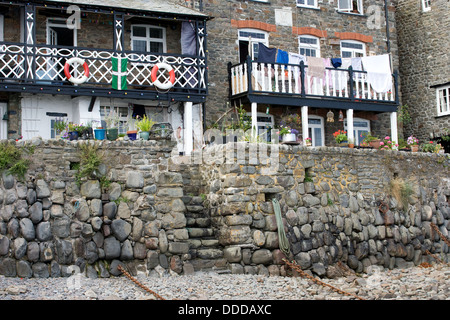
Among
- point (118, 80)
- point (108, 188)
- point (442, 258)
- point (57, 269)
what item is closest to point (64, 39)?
point (118, 80)

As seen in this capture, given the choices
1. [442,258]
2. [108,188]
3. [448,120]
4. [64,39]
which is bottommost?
[442,258]

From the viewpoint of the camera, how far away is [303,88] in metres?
19.8

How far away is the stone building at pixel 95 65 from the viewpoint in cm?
1703

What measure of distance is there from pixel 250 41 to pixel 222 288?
10.5m

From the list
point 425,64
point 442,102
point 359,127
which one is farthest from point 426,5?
point 359,127

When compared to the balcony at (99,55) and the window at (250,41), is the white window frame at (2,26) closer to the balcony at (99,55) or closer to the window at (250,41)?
the balcony at (99,55)

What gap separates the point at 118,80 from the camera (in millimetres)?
17688

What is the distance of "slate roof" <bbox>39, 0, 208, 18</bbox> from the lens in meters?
17.5

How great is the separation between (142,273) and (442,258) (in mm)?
9462

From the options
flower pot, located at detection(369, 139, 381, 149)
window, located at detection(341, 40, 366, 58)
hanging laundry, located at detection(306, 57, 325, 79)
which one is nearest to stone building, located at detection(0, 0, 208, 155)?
hanging laundry, located at detection(306, 57, 325, 79)

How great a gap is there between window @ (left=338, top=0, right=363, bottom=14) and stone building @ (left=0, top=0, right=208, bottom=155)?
632 centimetres

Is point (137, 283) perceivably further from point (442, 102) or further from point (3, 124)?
point (442, 102)

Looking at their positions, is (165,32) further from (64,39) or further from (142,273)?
(142,273)
